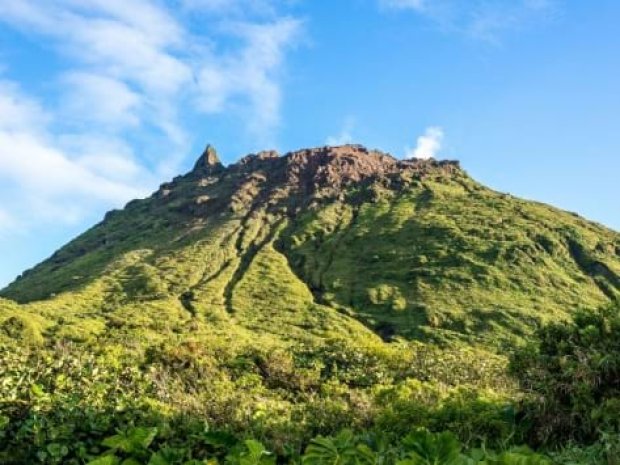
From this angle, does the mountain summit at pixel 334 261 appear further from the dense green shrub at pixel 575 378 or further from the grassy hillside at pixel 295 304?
the dense green shrub at pixel 575 378

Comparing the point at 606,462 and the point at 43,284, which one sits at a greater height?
the point at 43,284

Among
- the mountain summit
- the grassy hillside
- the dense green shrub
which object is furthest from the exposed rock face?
the dense green shrub

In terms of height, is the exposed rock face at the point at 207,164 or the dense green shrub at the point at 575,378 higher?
the exposed rock face at the point at 207,164

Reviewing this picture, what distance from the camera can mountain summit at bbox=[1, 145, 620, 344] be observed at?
295 ft

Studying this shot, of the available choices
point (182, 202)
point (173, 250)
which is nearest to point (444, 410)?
point (173, 250)

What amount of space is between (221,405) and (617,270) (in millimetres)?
100532

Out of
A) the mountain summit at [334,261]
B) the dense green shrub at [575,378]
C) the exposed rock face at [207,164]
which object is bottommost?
the dense green shrub at [575,378]

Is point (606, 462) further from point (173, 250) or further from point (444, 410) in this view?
point (173, 250)

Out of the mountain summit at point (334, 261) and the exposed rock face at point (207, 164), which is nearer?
the mountain summit at point (334, 261)

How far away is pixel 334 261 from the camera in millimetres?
118250

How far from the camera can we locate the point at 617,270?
344 ft

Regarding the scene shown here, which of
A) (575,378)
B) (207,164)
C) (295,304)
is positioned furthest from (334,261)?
(575,378)

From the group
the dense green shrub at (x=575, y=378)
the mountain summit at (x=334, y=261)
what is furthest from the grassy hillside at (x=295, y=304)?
the dense green shrub at (x=575, y=378)

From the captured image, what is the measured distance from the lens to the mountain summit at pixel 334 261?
3536 inches
